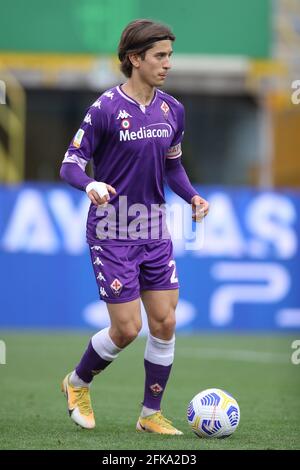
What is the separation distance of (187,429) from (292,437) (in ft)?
2.31

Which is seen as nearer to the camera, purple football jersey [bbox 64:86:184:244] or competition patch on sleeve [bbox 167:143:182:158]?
purple football jersey [bbox 64:86:184:244]

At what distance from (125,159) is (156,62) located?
0.58 meters

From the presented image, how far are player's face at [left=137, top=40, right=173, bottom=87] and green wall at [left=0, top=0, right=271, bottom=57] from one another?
673cm

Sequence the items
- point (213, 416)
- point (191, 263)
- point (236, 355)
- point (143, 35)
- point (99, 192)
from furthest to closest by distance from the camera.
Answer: point (191, 263)
point (236, 355)
point (143, 35)
point (213, 416)
point (99, 192)

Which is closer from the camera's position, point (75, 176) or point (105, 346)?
point (75, 176)

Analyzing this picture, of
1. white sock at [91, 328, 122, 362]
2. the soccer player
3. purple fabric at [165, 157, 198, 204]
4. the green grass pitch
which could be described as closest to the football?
the green grass pitch

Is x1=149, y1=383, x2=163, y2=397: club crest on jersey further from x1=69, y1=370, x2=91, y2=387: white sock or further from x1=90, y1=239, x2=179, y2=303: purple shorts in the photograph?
x1=90, y1=239, x2=179, y2=303: purple shorts

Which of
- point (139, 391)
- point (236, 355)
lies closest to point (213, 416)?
point (139, 391)

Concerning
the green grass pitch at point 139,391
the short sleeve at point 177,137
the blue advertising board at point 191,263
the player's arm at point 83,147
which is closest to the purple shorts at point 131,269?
the player's arm at point 83,147

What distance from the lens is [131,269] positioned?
19.8ft

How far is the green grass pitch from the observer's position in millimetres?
5707

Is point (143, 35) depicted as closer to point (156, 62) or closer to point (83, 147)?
point (156, 62)

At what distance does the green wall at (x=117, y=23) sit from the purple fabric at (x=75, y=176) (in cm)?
701

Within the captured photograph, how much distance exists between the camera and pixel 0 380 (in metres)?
8.92
